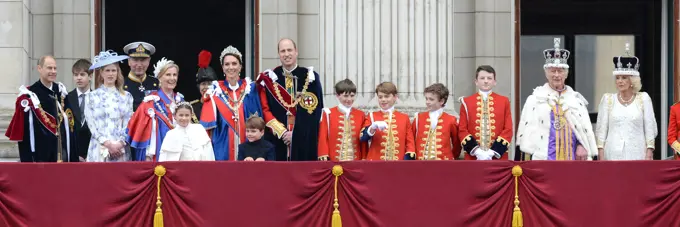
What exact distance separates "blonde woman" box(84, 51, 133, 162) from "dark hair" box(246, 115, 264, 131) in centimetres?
144

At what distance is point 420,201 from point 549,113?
1.96 m

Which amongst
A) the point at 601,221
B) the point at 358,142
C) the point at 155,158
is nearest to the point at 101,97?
the point at 155,158

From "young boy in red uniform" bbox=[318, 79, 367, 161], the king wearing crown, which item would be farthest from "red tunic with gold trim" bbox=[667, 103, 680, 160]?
the king wearing crown

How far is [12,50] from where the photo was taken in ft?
73.9

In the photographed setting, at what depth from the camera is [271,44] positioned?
76.2ft

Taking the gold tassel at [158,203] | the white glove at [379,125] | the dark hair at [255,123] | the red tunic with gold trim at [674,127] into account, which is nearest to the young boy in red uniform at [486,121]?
the white glove at [379,125]

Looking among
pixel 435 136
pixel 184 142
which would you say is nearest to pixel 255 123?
pixel 184 142

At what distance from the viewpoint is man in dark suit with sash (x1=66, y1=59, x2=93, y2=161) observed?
790 inches

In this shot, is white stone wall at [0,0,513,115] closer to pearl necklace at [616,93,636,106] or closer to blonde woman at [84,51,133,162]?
blonde woman at [84,51,133,162]

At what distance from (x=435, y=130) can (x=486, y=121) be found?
547 mm

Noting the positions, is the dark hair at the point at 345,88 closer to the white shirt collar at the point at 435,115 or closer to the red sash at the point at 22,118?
the white shirt collar at the point at 435,115

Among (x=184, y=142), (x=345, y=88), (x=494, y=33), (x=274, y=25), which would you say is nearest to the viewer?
(x=184, y=142)

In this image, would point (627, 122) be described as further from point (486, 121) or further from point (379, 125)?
point (379, 125)

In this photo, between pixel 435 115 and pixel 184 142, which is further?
pixel 435 115
